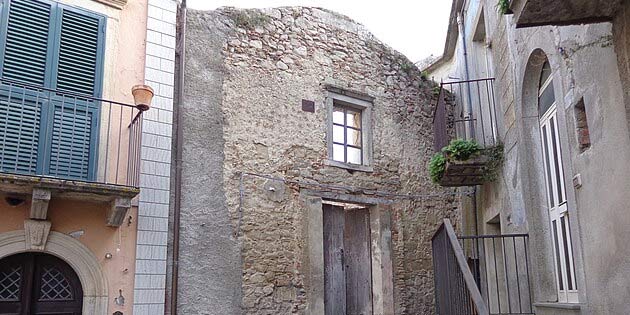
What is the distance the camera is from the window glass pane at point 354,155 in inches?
384

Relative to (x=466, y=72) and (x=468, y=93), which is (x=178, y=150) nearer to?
(x=468, y=93)

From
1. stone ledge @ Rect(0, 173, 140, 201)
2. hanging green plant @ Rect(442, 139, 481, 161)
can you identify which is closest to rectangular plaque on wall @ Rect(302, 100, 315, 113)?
hanging green plant @ Rect(442, 139, 481, 161)

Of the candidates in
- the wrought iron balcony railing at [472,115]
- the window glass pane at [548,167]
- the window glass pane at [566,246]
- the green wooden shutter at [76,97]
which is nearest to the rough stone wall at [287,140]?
the wrought iron balcony railing at [472,115]

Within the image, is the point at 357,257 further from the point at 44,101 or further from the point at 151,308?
the point at 44,101

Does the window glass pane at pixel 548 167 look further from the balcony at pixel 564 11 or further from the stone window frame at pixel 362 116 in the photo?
the stone window frame at pixel 362 116

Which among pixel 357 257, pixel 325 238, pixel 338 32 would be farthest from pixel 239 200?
pixel 338 32

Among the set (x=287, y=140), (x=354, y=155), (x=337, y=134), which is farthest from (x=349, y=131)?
(x=287, y=140)

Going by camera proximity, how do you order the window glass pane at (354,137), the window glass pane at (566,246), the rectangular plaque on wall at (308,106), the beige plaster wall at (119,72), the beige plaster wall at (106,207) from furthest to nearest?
1. the window glass pane at (354,137)
2. the rectangular plaque on wall at (308,106)
3. the beige plaster wall at (119,72)
4. the beige plaster wall at (106,207)
5. the window glass pane at (566,246)

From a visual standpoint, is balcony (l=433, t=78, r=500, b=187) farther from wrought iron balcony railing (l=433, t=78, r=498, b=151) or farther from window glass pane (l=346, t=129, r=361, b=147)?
window glass pane (l=346, t=129, r=361, b=147)

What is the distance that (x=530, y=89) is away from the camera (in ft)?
20.0

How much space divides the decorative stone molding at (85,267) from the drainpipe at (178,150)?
95cm

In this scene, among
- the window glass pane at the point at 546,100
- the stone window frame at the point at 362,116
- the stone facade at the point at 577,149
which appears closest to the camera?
the stone facade at the point at 577,149

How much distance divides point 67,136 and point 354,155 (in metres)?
4.82

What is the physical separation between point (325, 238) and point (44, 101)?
15.5 feet
